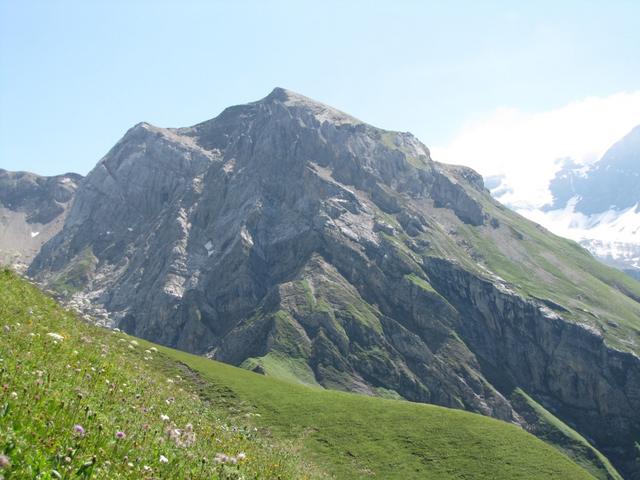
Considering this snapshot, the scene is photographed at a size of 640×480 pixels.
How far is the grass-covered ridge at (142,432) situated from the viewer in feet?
33.4

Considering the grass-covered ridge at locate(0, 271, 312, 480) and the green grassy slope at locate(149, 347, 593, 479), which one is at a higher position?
the grass-covered ridge at locate(0, 271, 312, 480)

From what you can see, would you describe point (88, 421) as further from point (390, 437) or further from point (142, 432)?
point (390, 437)

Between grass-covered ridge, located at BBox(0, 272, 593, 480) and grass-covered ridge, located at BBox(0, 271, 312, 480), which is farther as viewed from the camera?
grass-covered ridge, located at BBox(0, 272, 593, 480)

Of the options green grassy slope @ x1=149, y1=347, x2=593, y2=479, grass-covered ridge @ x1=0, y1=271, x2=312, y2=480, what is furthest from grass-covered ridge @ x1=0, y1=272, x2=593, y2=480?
green grassy slope @ x1=149, y1=347, x2=593, y2=479

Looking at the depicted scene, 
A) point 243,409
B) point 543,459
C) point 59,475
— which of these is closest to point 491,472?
point 543,459

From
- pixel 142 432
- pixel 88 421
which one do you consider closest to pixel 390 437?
pixel 142 432

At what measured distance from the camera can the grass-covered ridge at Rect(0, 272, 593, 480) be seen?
10.2m

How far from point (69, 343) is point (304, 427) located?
3851 centimetres

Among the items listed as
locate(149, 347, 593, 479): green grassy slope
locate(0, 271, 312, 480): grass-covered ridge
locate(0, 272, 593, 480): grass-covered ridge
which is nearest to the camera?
locate(0, 271, 312, 480): grass-covered ridge

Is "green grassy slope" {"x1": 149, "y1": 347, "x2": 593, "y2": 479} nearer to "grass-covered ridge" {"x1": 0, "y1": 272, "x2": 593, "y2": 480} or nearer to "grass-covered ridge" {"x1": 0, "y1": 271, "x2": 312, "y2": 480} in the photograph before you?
"grass-covered ridge" {"x1": 0, "y1": 272, "x2": 593, "y2": 480}

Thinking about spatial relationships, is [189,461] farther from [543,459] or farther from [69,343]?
[543,459]

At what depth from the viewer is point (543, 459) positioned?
5675 cm

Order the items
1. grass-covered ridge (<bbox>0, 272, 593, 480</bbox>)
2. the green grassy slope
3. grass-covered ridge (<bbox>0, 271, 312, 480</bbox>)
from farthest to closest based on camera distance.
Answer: the green grassy slope, grass-covered ridge (<bbox>0, 272, 593, 480</bbox>), grass-covered ridge (<bbox>0, 271, 312, 480</bbox>)

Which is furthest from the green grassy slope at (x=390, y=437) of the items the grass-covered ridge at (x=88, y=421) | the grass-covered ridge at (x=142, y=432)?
the grass-covered ridge at (x=88, y=421)
